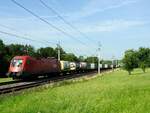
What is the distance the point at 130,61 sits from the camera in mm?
88188

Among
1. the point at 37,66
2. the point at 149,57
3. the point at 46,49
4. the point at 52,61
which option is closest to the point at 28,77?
the point at 37,66

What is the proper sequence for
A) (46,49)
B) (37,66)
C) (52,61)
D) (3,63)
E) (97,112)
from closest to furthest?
(97,112) → (37,66) → (52,61) → (3,63) → (46,49)

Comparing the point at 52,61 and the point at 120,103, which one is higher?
the point at 52,61

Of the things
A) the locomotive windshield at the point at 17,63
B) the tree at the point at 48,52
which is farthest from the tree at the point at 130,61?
the tree at the point at 48,52

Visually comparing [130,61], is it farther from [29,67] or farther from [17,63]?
[17,63]

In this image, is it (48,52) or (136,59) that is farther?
(48,52)

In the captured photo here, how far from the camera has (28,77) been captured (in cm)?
4903

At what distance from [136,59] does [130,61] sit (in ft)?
13.8

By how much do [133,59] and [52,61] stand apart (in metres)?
33.4

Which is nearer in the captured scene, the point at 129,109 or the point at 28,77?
the point at 129,109

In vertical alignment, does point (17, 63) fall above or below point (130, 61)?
below

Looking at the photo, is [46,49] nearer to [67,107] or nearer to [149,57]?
[149,57]

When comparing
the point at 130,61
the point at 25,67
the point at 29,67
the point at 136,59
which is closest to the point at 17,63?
the point at 25,67

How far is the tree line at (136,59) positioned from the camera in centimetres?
8794
